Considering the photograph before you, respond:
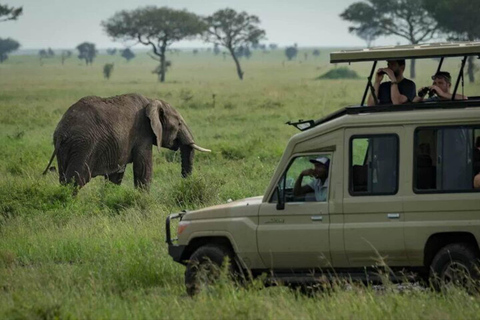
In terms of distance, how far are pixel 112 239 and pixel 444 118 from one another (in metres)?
4.46

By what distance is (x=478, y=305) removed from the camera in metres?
7.95

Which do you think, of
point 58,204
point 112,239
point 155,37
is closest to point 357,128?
point 112,239

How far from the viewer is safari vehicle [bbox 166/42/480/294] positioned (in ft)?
29.0

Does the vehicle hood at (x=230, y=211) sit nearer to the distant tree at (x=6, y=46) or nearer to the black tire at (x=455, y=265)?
the black tire at (x=455, y=265)

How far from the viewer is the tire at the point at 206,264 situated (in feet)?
30.4

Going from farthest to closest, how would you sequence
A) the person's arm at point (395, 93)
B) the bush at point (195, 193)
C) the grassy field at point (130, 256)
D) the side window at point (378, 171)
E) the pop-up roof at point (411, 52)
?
the bush at point (195, 193)
the person's arm at point (395, 93)
the pop-up roof at point (411, 52)
the side window at point (378, 171)
the grassy field at point (130, 256)

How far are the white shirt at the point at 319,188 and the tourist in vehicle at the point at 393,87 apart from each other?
43.9 inches

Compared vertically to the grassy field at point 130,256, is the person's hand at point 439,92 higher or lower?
higher

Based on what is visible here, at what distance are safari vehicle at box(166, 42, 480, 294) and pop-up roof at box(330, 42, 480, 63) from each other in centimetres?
2

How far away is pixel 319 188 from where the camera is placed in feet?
30.4

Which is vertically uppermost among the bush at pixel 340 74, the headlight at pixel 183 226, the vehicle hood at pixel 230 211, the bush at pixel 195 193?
the vehicle hood at pixel 230 211

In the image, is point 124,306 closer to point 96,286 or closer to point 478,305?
point 96,286

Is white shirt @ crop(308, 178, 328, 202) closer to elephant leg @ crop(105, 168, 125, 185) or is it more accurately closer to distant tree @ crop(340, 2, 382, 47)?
elephant leg @ crop(105, 168, 125, 185)

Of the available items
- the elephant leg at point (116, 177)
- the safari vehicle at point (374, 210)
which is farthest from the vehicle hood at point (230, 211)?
the elephant leg at point (116, 177)
